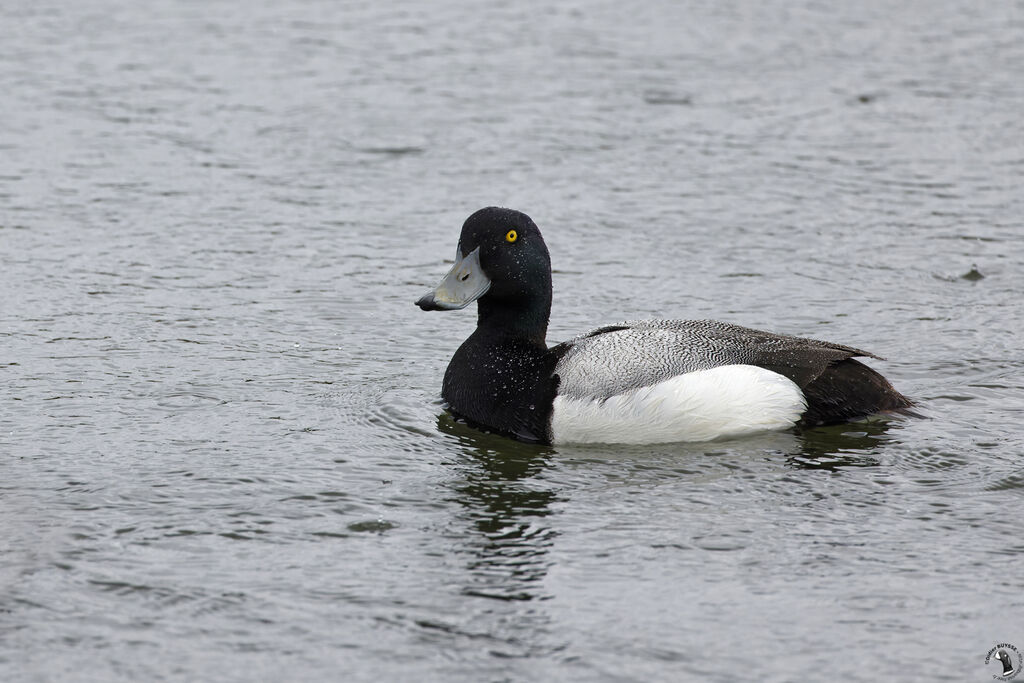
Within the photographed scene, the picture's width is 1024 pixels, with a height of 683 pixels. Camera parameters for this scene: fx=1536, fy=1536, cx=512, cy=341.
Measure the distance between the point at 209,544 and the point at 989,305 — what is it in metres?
6.15

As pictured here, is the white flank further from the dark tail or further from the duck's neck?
the duck's neck

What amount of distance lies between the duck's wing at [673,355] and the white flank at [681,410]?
7cm

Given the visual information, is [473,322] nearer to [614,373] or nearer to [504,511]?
[614,373]

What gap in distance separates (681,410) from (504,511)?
134 centimetres

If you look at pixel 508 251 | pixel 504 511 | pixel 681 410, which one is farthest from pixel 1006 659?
pixel 508 251

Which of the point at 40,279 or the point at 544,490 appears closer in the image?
the point at 544,490

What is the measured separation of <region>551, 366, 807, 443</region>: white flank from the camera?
27.1 feet

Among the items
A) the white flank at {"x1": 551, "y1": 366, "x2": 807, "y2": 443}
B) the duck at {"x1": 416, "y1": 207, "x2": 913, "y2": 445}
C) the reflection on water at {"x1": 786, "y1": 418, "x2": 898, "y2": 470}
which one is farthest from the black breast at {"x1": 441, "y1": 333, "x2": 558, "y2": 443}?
the reflection on water at {"x1": 786, "y1": 418, "x2": 898, "y2": 470}

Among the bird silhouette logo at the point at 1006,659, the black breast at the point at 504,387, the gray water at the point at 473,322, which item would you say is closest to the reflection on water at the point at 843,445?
the gray water at the point at 473,322

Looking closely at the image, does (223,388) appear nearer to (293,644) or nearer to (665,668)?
(293,644)

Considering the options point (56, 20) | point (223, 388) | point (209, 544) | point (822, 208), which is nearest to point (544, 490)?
point (209, 544)

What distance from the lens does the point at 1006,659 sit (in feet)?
19.4

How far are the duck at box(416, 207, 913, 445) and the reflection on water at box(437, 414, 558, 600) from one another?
6.7 inches

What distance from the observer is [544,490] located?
7.71 meters
